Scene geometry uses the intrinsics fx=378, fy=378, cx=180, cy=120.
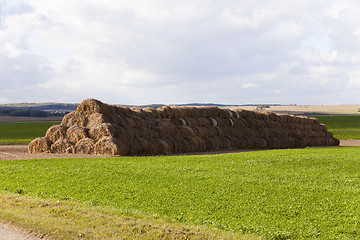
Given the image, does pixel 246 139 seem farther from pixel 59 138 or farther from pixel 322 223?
pixel 322 223

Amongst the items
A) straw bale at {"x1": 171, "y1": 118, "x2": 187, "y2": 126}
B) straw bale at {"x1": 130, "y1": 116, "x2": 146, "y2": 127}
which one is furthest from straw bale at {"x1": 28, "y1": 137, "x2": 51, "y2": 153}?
straw bale at {"x1": 171, "y1": 118, "x2": 187, "y2": 126}

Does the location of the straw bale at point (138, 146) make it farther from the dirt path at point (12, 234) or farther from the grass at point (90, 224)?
the dirt path at point (12, 234)

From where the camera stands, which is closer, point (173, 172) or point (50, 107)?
point (173, 172)

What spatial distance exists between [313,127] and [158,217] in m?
29.7

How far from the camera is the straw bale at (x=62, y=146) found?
21375 mm

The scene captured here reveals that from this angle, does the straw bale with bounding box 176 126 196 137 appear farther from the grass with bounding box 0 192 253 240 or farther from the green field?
the grass with bounding box 0 192 253 240

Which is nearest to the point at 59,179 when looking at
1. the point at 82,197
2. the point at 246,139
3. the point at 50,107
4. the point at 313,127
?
the point at 82,197

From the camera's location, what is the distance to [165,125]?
23.4m

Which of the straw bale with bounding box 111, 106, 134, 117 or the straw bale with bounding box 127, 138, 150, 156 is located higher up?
the straw bale with bounding box 111, 106, 134, 117

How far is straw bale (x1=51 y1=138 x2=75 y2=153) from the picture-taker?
842 inches

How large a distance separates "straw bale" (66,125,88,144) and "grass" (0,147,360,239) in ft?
18.9

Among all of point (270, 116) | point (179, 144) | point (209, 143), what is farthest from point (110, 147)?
point (270, 116)

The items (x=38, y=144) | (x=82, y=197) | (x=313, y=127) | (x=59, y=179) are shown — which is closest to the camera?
(x=82, y=197)

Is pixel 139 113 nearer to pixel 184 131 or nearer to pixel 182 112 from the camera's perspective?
pixel 184 131
